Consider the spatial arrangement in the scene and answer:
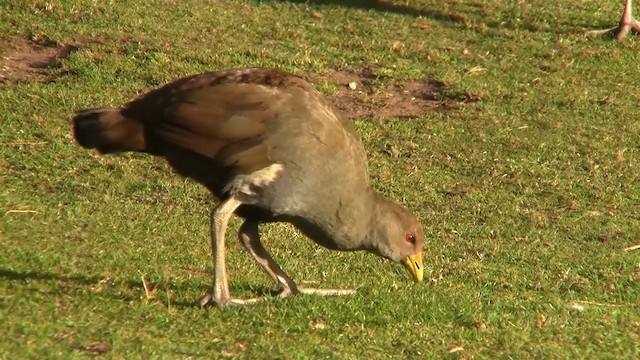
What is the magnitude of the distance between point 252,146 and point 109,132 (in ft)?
2.50

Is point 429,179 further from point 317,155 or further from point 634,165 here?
point 317,155

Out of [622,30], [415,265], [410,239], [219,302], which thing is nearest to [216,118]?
[219,302]

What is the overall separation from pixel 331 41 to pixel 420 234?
19.2 feet

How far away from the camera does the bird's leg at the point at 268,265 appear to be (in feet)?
22.5

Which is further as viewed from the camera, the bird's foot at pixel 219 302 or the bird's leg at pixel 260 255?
the bird's leg at pixel 260 255

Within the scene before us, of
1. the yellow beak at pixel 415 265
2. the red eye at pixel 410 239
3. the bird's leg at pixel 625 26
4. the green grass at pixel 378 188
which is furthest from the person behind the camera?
the bird's leg at pixel 625 26

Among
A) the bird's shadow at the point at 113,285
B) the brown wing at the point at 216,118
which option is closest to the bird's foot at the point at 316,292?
the bird's shadow at the point at 113,285

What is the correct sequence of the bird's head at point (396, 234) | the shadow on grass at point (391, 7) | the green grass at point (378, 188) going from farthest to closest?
the shadow on grass at point (391, 7), the bird's head at point (396, 234), the green grass at point (378, 188)

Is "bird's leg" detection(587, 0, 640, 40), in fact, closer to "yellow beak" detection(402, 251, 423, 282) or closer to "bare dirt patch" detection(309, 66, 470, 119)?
"bare dirt patch" detection(309, 66, 470, 119)

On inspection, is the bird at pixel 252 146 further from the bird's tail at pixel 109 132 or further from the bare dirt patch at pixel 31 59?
the bare dirt patch at pixel 31 59

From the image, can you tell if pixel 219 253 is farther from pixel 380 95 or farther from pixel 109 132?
pixel 380 95

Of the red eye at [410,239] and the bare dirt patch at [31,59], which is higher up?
the red eye at [410,239]

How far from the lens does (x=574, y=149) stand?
10.3 meters

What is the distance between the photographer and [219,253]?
6453 mm
